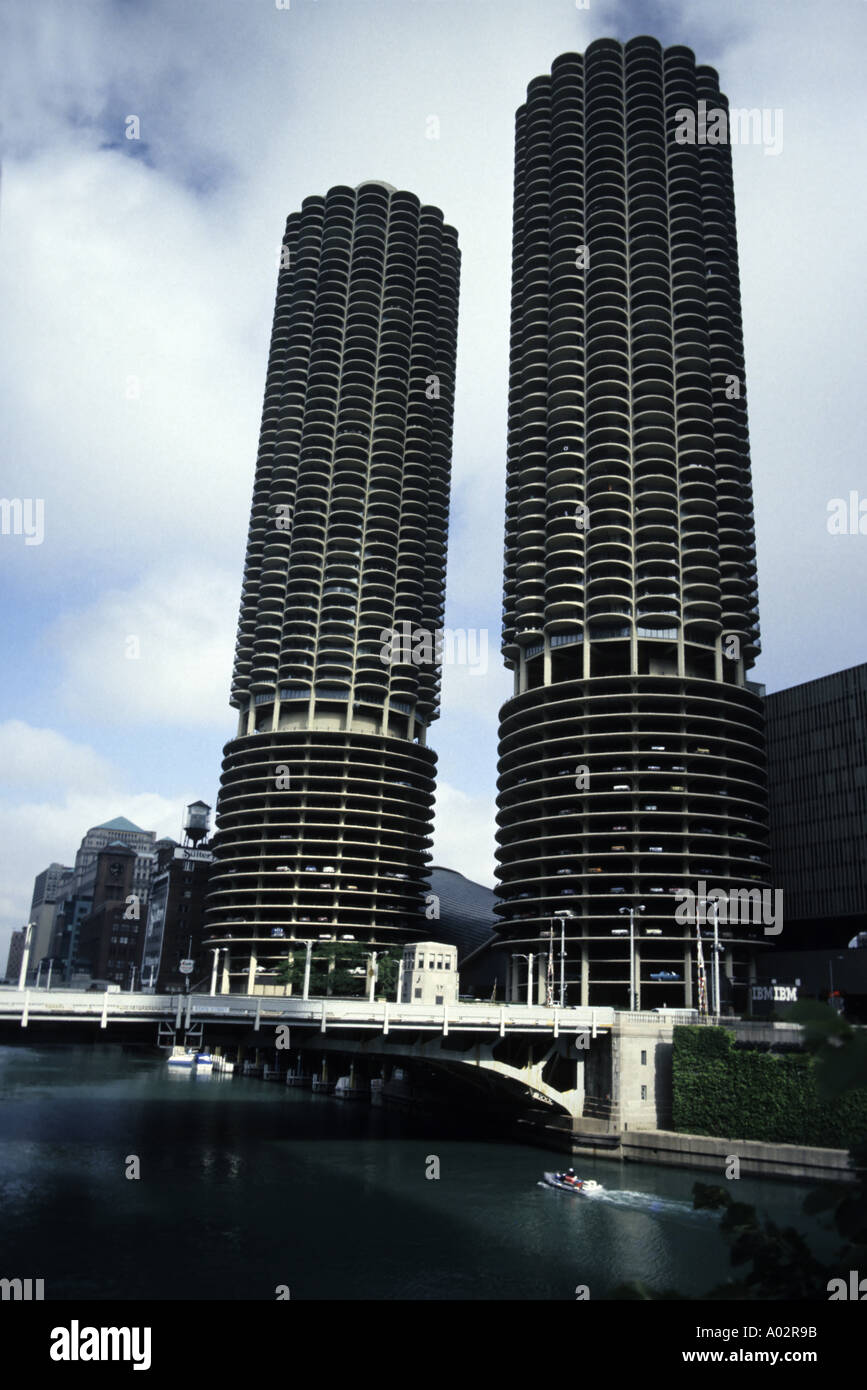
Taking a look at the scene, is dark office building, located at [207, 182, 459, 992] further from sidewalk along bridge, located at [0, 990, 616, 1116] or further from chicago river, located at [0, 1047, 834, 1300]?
sidewalk along bridge, located at [0, 990, 616, 1116]

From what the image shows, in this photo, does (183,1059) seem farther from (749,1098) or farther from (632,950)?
(749,1098)

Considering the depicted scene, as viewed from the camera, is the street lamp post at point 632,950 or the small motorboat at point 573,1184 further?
the street lamp post at point 632,950

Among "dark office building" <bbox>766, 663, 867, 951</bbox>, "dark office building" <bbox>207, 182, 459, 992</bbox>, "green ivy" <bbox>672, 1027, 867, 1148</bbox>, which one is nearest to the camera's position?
"green ivy" <bbox>672, 1027, 867, 1148</bbox>

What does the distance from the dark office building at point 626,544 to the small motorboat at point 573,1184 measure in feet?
206

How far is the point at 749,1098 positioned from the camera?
77.2 metres

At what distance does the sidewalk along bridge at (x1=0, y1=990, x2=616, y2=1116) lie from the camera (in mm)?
73562

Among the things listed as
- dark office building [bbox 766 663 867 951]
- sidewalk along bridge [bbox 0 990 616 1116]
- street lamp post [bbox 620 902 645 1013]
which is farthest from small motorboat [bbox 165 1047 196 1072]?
dark office building [bbox 766 663 867 951]

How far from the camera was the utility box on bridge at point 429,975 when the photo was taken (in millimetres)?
103062

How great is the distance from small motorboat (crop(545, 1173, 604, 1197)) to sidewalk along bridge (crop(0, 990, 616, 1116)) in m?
14.0

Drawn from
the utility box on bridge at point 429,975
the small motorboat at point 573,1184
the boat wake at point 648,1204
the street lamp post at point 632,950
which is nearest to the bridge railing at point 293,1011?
the small motorboat at point 573,1184

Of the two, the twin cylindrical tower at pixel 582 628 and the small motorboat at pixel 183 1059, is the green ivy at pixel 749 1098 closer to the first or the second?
the twin cylindrical tower at pixel 582 628

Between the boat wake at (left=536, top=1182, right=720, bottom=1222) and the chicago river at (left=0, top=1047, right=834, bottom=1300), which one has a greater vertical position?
the boat wake at (left=536, top=1182, right=720, bottom=1222)

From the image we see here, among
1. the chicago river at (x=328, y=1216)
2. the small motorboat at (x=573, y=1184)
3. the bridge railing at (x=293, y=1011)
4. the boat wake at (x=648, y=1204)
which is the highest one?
the bridge railing at (x=293, y=1011)

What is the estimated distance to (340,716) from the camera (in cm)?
19125
